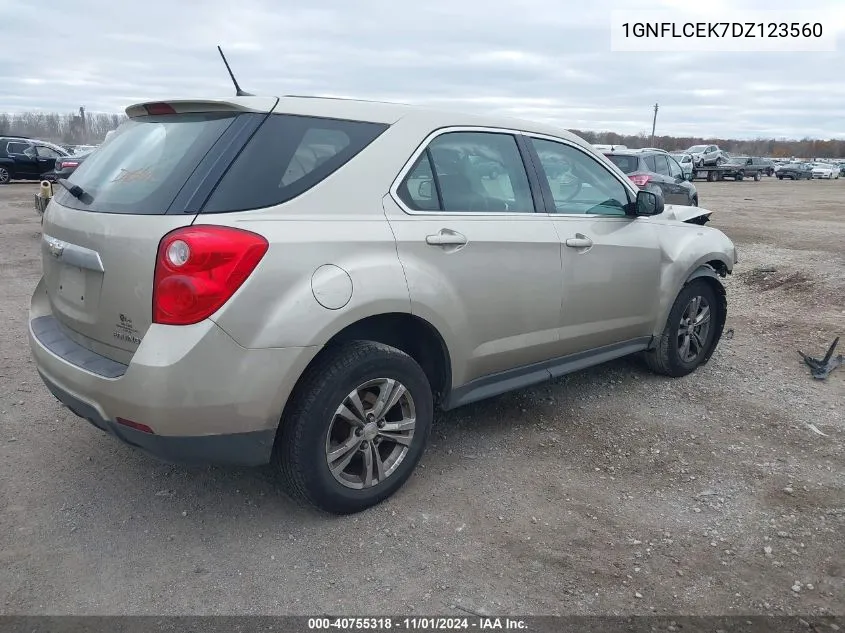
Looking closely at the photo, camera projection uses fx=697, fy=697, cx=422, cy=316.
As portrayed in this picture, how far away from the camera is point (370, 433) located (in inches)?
121

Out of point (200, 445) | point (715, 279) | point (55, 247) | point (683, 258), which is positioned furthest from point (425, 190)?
point (715, 279)

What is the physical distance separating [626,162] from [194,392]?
13.2 meters

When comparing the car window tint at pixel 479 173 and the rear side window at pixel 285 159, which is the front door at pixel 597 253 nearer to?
the car window tint at pixel 479 173

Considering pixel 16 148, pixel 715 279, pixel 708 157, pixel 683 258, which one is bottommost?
pixel 715 279

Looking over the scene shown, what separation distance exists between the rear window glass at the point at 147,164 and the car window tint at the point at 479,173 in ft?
3.05

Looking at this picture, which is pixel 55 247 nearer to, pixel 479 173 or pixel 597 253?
pixel 479 173

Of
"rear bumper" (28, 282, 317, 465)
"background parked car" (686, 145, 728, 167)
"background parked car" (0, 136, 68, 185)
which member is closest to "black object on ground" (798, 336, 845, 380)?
"rear bumper" (28, 282, 317, 465)

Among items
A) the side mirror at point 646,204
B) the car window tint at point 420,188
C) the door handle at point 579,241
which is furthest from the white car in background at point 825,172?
the car window tint at point 420,188

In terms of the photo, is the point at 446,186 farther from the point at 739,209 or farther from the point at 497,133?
the point at 739,209

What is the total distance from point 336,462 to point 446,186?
4.60ft

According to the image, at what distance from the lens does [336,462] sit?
3016 mm

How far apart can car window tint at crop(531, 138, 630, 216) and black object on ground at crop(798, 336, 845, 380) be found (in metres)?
2.08

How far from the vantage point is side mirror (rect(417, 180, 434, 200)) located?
324cm

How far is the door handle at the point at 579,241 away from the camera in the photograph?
12.6 ft
